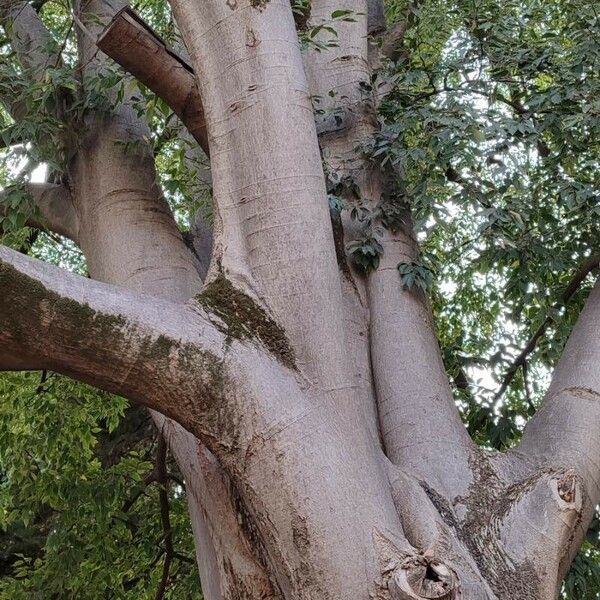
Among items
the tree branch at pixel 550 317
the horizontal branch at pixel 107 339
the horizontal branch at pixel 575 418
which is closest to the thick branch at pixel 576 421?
the horizontal branch at pixel 575 418

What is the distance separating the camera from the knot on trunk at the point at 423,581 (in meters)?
2.46

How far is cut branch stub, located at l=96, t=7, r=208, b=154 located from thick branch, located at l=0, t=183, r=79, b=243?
3.04 feet

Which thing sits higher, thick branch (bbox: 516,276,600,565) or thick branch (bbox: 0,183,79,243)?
thick branch (bbox: 0,183,79,243)

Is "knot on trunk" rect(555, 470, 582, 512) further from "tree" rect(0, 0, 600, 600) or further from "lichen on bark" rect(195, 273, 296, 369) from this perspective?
"lichen on bark" rect(195, 273, 296, 369)

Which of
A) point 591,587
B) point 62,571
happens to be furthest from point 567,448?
point 62,571

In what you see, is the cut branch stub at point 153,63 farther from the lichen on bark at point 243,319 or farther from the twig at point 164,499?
the twig at point 164,499

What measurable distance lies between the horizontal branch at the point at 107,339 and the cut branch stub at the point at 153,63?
98 centimetres

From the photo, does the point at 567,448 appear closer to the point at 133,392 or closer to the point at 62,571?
the point at 133,392

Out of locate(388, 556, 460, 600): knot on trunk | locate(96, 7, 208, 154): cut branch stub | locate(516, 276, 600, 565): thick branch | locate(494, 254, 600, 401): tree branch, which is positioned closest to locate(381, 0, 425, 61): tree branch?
locate(494, 254, 600, 401): tree branch

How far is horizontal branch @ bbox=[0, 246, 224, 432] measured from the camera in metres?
2.57

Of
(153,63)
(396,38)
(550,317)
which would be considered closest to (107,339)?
(153,63)

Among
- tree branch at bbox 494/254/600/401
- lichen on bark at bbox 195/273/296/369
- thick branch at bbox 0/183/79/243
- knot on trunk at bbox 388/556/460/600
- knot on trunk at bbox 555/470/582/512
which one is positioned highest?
thick branch at bbox 0/183/79/243

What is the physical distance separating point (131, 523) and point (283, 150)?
3930mm

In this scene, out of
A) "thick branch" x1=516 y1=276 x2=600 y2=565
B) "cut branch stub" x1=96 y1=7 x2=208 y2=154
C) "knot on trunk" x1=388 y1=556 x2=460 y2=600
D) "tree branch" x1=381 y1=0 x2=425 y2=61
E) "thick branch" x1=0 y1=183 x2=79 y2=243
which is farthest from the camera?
"tree branch" x1=381 y1=0 x2=425 y2=61
